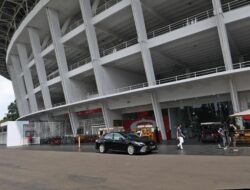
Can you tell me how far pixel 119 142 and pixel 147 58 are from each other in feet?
34.0

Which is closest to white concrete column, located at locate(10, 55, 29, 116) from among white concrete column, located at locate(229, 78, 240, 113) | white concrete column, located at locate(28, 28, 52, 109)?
white concrete column, located at locate(28, 28, 52, 109)

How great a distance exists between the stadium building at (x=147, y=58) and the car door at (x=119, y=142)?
8.43 meters

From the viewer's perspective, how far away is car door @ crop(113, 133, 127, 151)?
17.4 metres

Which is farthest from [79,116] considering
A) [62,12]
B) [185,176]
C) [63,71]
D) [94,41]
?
[185,176]

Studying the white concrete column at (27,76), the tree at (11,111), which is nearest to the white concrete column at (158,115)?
the white concrete column at (27,76)

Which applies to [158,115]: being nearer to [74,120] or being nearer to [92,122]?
[92,122]

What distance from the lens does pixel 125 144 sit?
1728cm

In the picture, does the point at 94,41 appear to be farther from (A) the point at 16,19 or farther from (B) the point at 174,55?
(A) the point at 16,19

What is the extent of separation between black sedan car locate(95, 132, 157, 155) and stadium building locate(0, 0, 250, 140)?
828 centimetres


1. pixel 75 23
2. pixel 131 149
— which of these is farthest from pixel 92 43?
pixel 131 149

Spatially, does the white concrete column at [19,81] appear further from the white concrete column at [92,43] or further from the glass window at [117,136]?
the glass window at [117,136]

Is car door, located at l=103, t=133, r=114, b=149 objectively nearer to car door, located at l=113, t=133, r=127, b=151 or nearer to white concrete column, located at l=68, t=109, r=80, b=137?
car door, located at l=113, t=133, r=127, b=151

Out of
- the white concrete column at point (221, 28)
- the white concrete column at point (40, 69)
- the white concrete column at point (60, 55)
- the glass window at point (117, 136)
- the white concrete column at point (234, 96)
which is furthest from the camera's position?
the white concrete column at point (40, 69)

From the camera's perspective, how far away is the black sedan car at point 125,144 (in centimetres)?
1664
